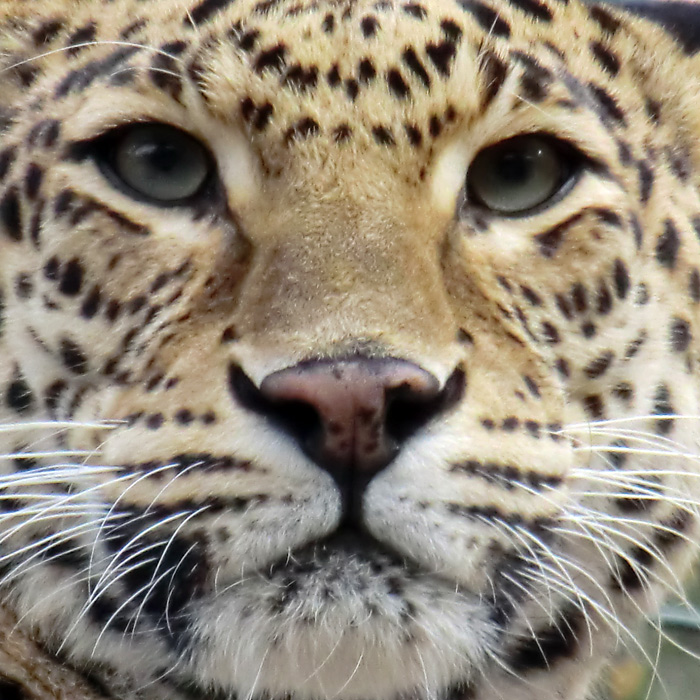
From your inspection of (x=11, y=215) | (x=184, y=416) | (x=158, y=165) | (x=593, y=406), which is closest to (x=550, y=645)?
(x=593, y=406)

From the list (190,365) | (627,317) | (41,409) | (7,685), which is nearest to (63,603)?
(7,685)

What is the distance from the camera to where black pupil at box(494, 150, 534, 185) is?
1753 mm

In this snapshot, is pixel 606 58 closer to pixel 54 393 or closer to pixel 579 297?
pixel 579 297

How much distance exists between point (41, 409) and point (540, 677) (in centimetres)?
88

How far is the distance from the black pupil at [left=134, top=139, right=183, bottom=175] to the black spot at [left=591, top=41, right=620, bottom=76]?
72cm

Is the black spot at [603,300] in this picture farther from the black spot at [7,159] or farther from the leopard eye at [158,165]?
the black spot at [7,159]

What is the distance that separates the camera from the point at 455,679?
163cm

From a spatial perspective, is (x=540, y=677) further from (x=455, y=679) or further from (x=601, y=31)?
(x=601, y=31)

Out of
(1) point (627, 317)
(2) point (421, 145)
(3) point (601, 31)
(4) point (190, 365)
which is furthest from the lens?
(3) point (601, 31)

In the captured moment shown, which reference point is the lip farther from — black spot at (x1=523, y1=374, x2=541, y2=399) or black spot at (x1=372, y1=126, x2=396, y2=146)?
black spot at (x1=372, y1=126, x2=396, y2=146)

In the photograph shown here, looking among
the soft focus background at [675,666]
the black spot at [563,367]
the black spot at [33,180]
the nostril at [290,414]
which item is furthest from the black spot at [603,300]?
the soft focus background at [675,666]

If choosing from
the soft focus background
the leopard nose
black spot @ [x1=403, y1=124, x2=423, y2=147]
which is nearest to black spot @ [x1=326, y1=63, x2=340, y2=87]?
black spot @ [x1=403, y1=124, x2=423, y2=147]

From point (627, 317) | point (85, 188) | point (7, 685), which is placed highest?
point (85, 188)

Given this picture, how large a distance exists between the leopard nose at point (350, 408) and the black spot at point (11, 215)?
1.83 ft
